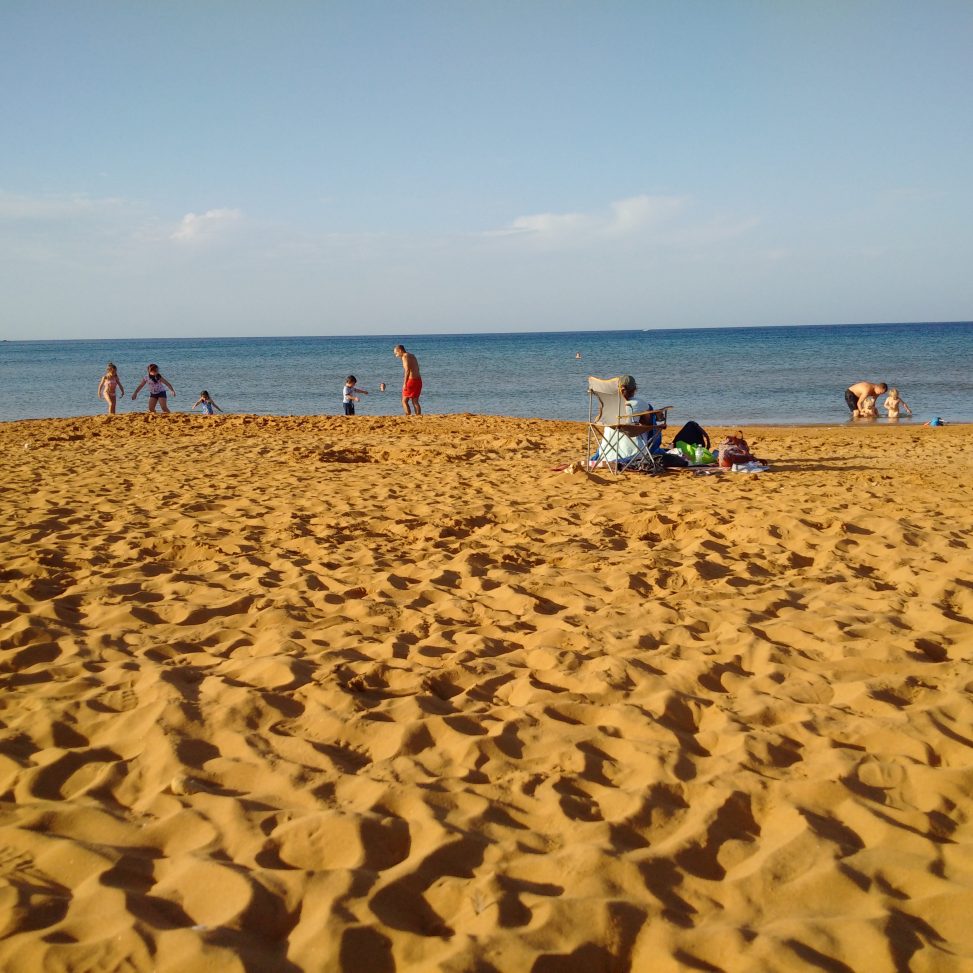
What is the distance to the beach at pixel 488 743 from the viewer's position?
1.98 meters

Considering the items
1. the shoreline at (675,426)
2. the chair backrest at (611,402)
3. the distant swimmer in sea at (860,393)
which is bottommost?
the shoreline at (675,426)

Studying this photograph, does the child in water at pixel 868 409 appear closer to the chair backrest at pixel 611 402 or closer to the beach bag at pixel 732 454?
the beach bag at pixel 732 454

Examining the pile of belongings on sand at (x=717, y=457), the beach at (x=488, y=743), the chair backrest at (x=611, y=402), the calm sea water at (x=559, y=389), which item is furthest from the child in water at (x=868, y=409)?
the beach at (x=488, y=743)

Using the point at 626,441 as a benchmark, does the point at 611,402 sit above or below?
above

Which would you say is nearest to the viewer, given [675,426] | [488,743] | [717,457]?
[488,743]

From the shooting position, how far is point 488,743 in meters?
2.84

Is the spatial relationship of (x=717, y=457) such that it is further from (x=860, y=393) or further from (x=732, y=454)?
(x=860, y=393)

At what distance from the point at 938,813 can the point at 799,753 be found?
17.4 inches

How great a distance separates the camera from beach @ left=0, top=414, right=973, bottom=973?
6.49 feet

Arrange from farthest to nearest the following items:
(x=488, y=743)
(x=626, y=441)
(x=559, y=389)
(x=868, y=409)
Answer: (x=559, y=389) < (x=868, y=409) < (x=626, y=441) < (x=488, y=743)

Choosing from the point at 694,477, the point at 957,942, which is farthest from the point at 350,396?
the point at 957,942

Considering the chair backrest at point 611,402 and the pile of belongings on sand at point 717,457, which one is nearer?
the pile of belongings on sand at point 717,457

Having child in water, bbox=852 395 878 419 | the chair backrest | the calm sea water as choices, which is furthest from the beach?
the calm sea water

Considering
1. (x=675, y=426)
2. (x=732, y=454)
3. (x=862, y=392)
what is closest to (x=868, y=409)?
(x=862, y=392)
